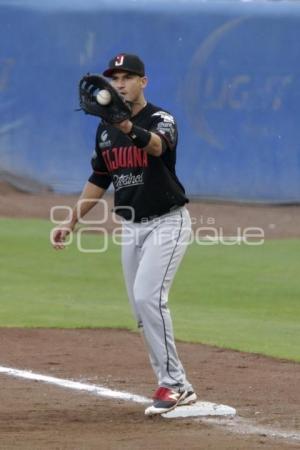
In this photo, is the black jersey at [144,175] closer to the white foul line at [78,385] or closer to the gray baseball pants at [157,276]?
the gray baseball pants at [157,276]

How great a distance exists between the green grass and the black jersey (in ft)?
7.97

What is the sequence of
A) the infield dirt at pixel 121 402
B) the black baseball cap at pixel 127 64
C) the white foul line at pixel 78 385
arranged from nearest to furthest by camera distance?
the infield dirt at pixel 121 402
the black baseball cap at pixel 127 64
the white foul line at pixel 78 385

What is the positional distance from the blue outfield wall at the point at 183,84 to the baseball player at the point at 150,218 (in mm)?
10268

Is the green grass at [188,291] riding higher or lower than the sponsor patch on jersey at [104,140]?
lower

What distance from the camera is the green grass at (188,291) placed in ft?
31.1

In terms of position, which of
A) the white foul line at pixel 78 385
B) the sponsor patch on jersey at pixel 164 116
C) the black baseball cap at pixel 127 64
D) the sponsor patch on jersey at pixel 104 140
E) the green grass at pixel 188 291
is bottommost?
the green grass at pixel 188 291

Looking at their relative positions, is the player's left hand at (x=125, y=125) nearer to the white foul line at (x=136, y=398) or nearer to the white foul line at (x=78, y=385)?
the white foul line at (x=136, y=398)

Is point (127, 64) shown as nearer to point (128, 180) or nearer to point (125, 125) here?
point (125, 125)

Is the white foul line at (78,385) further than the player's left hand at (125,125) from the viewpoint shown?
Yes

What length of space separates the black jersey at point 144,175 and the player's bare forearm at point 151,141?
0.63ft

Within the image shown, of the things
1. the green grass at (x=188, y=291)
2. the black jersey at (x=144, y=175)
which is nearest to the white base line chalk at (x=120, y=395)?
the black jersey at (x=144, y=175)

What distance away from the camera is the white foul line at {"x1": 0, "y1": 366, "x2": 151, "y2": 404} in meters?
6.69

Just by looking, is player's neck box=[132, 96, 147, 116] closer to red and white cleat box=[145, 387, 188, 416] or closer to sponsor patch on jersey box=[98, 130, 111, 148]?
sponsor patch on jersey box=[98, 130, 111, 148]

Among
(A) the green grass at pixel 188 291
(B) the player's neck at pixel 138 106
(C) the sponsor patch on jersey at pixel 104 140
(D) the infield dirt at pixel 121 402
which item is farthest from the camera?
(A) the green grass at pixel 188 291
